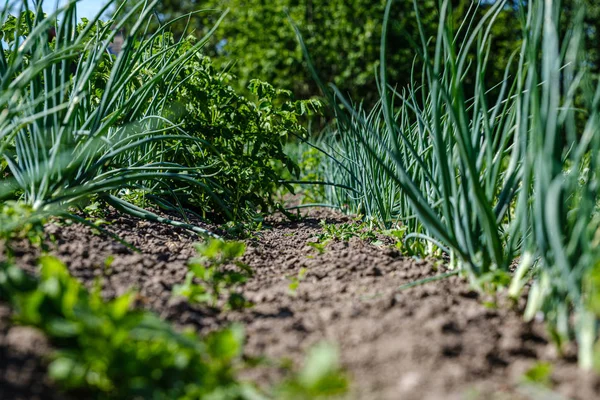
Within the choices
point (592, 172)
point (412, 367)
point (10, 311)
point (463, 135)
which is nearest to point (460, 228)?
point (463, 135)

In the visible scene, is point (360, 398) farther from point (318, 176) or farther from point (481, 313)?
point (318, 176)

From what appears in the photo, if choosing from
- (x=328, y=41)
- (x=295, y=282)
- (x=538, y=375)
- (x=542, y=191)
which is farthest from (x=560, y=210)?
(x=328, y=41)

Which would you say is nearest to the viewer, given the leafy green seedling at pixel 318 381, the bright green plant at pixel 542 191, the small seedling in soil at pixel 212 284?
the leafy green seedling at pixel 318 381

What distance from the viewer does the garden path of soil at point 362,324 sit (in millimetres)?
900

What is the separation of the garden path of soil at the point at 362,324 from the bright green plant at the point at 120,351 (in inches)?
2.2

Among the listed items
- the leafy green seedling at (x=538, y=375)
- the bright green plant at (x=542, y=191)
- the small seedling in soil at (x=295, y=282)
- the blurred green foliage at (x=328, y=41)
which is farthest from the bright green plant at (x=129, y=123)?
the blurred green foliage at (x=328, y=41)

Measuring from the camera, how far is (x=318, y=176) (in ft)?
13.8

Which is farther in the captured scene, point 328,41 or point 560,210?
point 328,41

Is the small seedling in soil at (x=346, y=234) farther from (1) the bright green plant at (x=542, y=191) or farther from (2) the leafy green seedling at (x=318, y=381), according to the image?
(2) the leafy green seedling at (x=318, y=381)

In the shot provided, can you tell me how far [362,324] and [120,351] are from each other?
1.52 ft

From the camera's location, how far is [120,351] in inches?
34.9

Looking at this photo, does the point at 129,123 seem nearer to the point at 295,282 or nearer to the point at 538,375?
the point at 295,282

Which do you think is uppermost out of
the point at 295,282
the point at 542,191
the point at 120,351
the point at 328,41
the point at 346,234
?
the point at 328,41

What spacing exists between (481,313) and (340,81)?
6.77 metres
